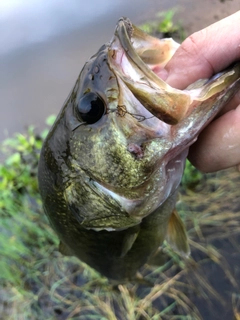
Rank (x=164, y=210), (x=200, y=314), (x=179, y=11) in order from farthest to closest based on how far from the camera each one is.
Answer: (x=179, y=11) → (x=200, y=314) → (x=164, y=210)

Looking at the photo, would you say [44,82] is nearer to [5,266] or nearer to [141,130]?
[5,266]

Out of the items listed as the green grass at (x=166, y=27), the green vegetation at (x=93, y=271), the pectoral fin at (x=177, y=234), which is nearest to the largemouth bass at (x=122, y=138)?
the pectoral fin at (x=177, y=234)

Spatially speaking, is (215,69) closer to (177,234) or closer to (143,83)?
(143,83)

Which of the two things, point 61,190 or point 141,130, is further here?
point 61,190

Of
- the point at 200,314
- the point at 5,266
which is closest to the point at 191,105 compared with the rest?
the point at 200,314

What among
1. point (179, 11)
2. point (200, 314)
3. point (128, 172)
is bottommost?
point (200, 314)

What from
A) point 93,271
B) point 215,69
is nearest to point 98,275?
point 93,271

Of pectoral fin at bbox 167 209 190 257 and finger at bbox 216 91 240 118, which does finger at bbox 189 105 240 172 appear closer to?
finger at bbox 216 91 240 118
